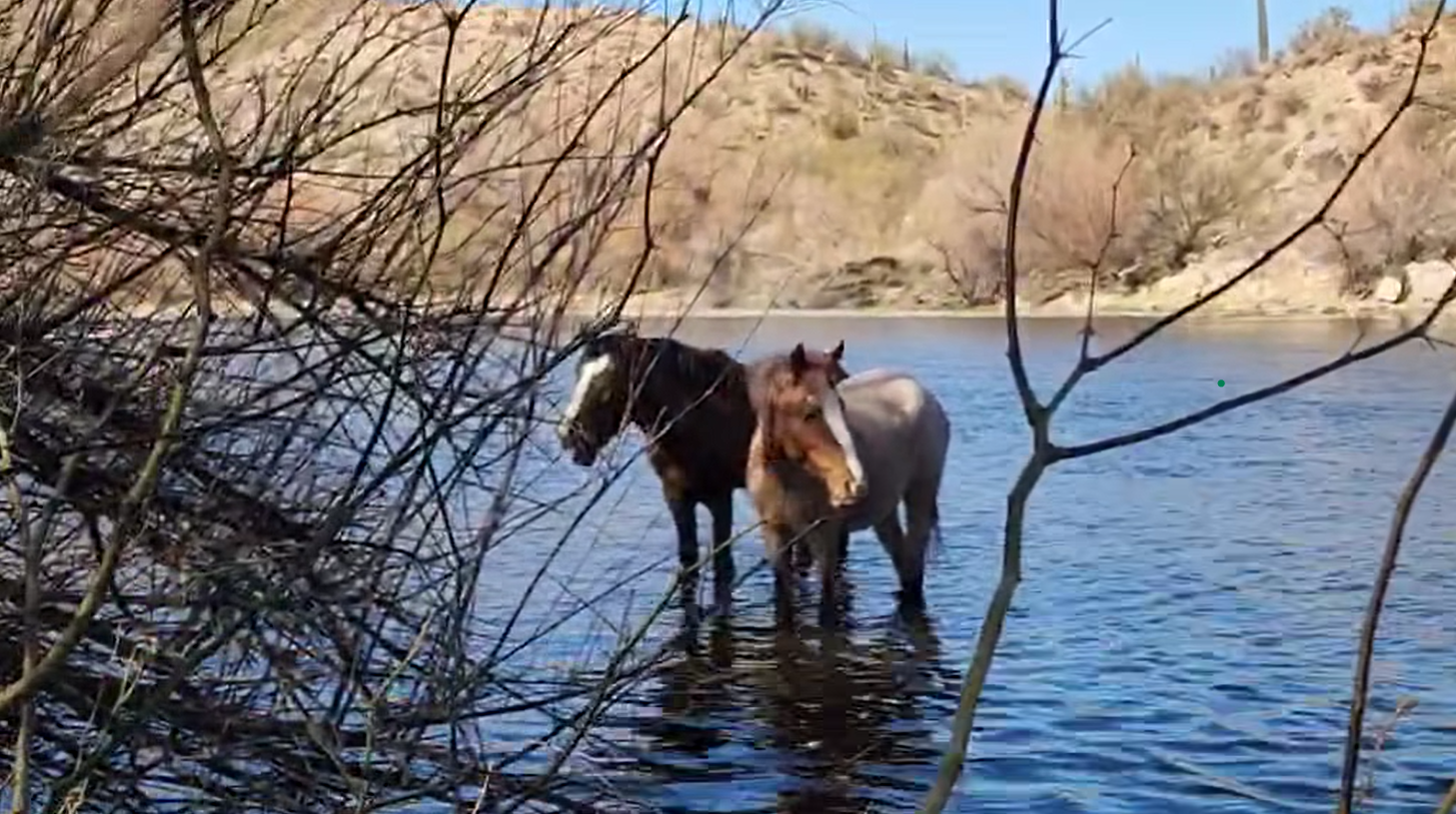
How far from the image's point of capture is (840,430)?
9.84 meters

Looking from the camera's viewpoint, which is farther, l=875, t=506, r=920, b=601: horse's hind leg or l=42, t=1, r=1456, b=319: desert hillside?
l=875, t=506, r=920, b=601: horse's hind leg

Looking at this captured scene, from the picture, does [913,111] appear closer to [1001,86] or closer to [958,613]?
[1001,86]

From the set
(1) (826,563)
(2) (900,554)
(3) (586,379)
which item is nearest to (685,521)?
(2) (900,554)

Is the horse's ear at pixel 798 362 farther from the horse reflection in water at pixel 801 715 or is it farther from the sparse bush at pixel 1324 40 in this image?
the sparse bush at pixel 1324 40

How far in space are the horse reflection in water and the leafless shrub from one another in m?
2.38

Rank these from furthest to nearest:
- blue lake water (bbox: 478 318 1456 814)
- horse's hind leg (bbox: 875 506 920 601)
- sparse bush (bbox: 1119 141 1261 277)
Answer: sparse bush (bbox: 1119 141 1261 277)
horse's hind leg (bbox: 875 506 920 601)
blue lake water (bbox: 478 318 1456 814)

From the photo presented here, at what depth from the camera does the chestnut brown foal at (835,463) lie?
9969 mm

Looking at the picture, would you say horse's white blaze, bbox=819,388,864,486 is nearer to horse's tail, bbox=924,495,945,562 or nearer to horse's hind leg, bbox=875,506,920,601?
horse's hind leg, bbox=875,506,920,601

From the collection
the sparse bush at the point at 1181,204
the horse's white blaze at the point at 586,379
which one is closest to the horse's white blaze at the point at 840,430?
the horse's white blaze at the point at 586,379

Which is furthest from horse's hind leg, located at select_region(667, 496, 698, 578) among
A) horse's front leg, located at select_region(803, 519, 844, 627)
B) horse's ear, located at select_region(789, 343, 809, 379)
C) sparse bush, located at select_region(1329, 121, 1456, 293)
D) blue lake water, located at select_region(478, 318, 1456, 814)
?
sparse bush, located at select_region(1329, 121, 1456, 293)

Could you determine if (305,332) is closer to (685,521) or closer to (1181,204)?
(685,521)

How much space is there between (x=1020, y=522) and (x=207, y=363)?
10.5ft

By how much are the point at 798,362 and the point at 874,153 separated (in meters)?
54.2

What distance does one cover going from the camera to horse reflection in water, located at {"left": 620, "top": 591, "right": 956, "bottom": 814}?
7.84 meters
